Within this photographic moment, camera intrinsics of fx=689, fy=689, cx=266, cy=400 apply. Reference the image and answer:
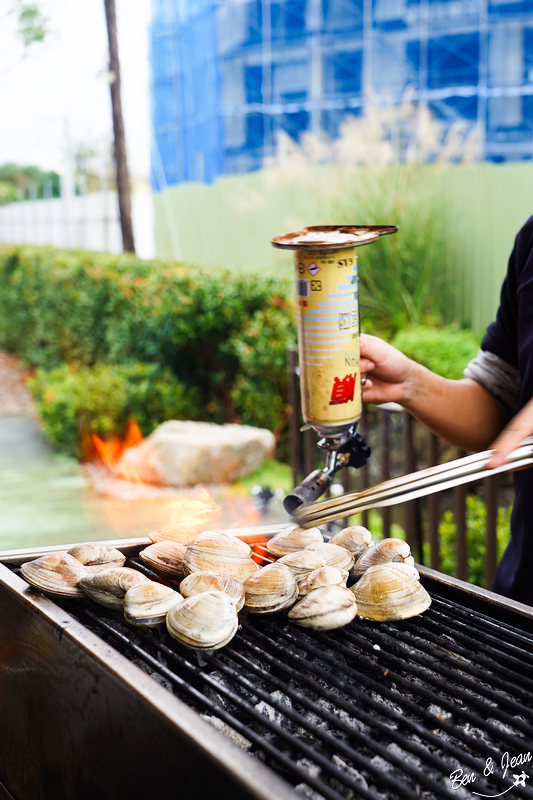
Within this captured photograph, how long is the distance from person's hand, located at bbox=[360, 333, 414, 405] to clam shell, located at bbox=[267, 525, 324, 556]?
1.43 feet

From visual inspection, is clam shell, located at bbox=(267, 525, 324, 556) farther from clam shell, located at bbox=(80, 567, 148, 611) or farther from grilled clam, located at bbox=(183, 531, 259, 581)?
clam shell, located at bbox=(80, 567, 148, 611)

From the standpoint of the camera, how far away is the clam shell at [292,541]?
1.53 m

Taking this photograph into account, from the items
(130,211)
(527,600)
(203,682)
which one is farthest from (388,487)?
(130,211)

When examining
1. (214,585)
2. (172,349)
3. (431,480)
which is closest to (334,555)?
(214,585)

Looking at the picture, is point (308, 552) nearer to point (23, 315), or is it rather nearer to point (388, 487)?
point (388, 487)

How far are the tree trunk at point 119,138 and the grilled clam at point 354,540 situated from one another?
32.3 feet

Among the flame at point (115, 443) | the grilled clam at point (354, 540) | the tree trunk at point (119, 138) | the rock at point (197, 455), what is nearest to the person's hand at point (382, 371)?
the grilled clam at point (354, 540)

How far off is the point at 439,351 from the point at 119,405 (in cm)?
371

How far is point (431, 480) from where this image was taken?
3.66 feet

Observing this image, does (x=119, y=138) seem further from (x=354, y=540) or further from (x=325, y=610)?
(x=325, y=610)

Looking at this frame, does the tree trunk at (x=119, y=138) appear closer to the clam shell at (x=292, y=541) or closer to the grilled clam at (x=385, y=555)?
the clam shell at (x=292, y=541)

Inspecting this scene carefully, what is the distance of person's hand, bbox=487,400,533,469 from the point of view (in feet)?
3.55

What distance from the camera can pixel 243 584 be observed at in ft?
4.37

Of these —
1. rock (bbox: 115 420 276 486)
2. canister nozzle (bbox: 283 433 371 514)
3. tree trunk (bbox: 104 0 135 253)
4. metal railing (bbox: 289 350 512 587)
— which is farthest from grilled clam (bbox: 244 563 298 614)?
tree trunk (bbox: 104 0 135 253)
